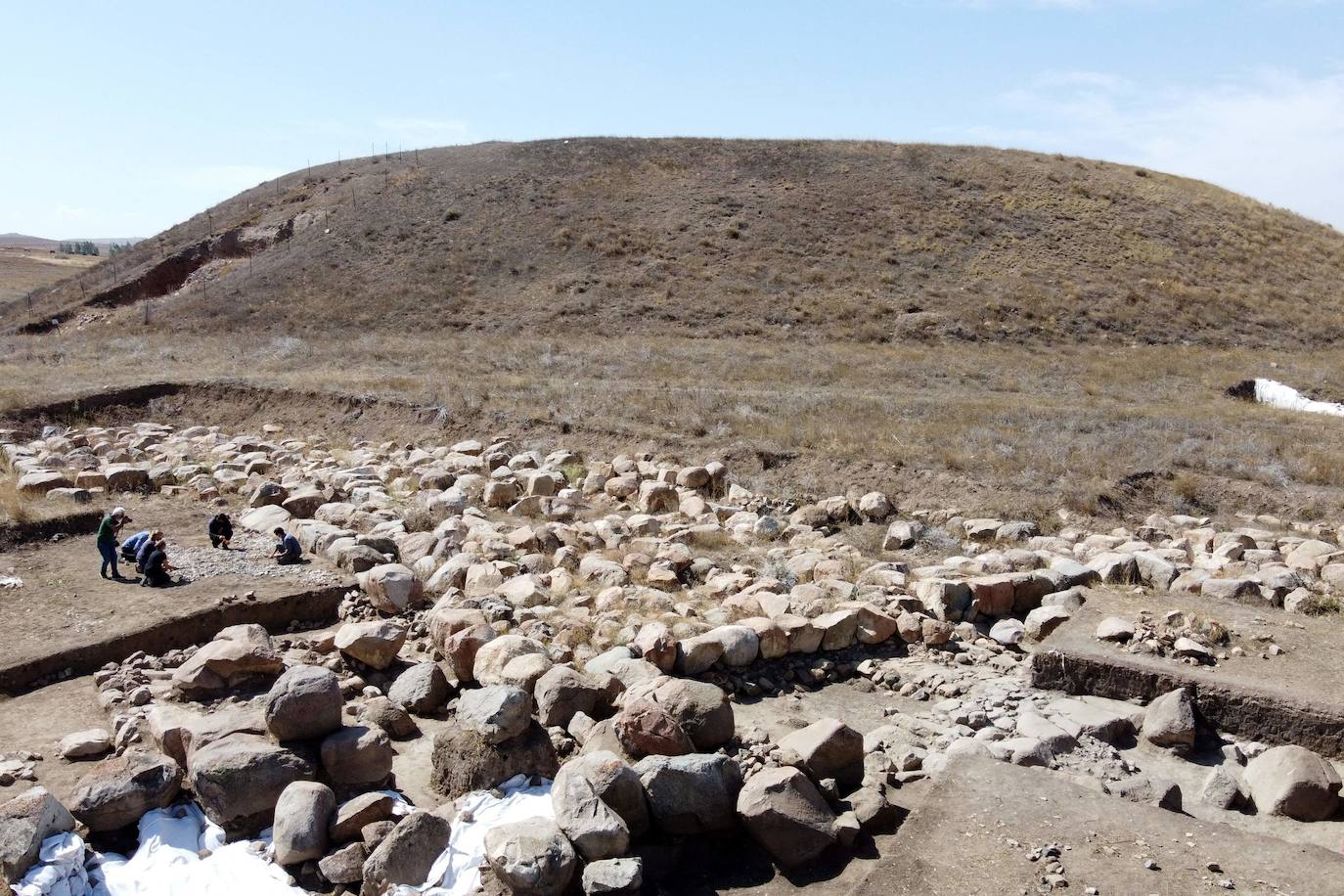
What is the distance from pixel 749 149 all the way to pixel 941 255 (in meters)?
13.8

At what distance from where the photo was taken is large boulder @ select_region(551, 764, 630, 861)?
425 centimetres

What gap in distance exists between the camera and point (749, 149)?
45.7 meters

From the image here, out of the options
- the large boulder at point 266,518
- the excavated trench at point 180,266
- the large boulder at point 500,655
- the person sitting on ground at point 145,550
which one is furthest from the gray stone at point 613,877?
the excavated trench at point 180,266

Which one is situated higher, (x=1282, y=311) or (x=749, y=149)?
(x=749, y=149)

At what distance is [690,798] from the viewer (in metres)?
4.59

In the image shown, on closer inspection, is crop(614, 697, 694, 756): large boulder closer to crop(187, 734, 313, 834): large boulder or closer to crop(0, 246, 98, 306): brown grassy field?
crop(187, 734, 313, 834): large boulder

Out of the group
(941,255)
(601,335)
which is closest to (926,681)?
(601,335)

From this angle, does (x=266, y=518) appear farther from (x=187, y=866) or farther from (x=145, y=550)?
(x=187, y=866)

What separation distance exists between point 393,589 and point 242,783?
3.19m

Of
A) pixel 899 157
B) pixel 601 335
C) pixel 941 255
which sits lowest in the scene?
pixel 601 335

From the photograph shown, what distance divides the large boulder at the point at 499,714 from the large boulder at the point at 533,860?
0.81 metres

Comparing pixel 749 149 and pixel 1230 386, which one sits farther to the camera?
pixel 749 149

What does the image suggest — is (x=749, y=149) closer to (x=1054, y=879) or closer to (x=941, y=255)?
(x=941, y=255)

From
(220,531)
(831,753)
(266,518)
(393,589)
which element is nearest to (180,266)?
(266,518)
